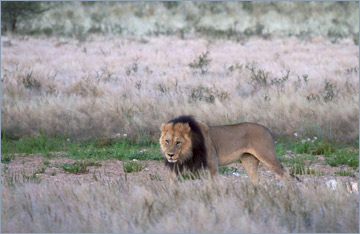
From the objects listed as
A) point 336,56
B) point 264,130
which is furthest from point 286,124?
point 336,56

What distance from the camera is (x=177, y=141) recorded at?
6961 mm

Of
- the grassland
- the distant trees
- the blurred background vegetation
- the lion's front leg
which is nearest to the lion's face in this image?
the lion's front leg

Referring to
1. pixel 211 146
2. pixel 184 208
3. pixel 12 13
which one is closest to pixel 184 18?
pixel 12 13

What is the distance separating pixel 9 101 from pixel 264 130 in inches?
242

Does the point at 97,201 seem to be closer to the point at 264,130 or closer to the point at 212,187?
the point at 212,187

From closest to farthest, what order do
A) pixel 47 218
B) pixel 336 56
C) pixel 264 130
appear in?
pixel 47 218 < pixel 264 130 < pixel 336 56

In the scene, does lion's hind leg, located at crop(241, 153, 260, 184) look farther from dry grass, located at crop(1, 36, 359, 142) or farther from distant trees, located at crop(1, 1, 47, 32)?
distant trees, located at crop(1, 1, 47, 32)

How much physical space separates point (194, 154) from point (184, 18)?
98.8 ft

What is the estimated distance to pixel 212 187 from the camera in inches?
229

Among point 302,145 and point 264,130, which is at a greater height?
point 264,130

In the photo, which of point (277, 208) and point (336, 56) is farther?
point (336, 56)

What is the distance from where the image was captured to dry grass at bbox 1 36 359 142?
Result: 11.3 metres

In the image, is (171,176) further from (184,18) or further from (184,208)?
(184,18)

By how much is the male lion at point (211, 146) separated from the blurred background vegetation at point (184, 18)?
19533 millimetres
